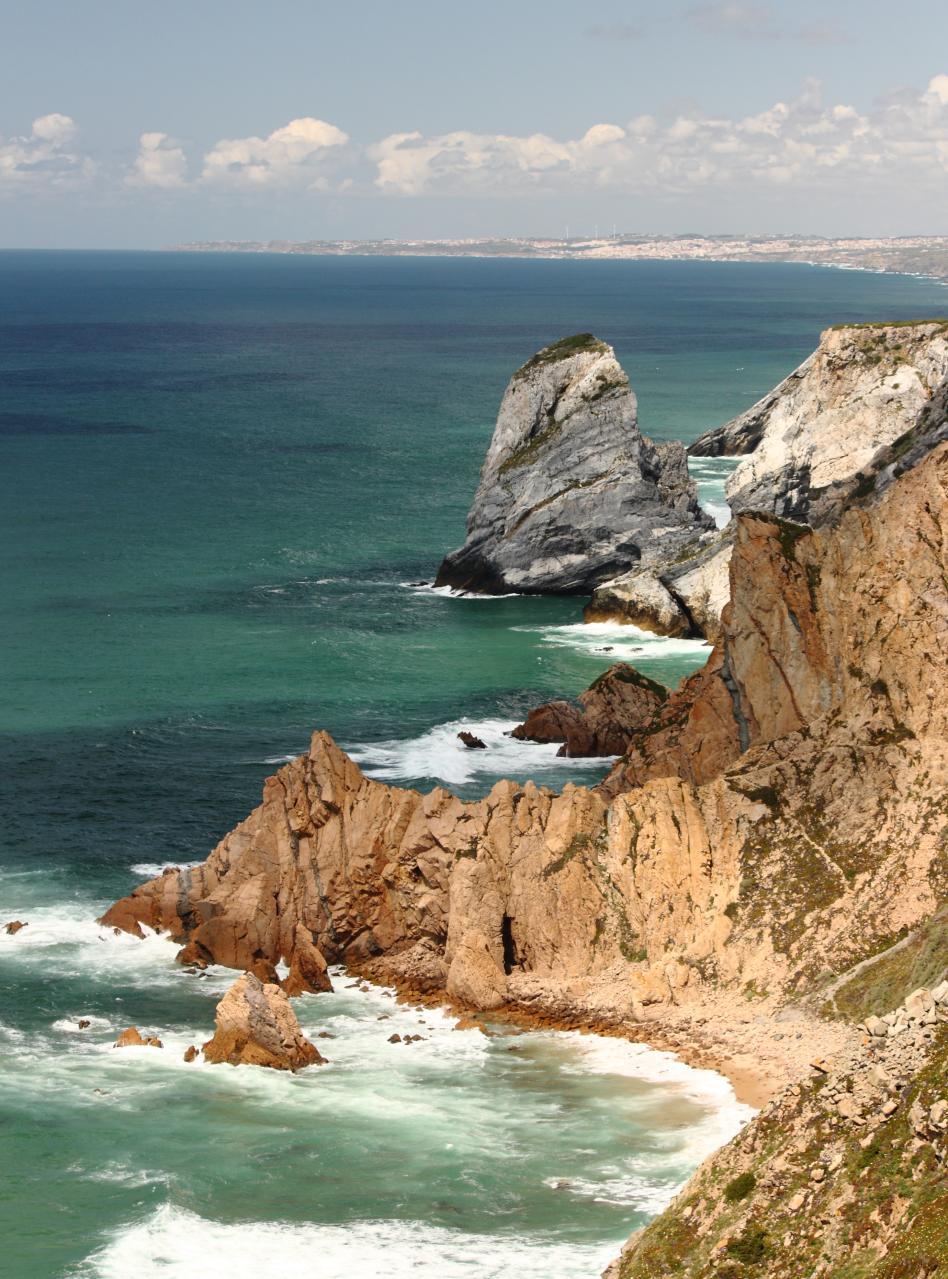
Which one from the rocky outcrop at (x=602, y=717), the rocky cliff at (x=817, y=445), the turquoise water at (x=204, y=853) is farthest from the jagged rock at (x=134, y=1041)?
the rocky cliff at (x=817, y=445)

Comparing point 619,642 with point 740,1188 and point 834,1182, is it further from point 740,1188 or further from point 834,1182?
point 834,1182

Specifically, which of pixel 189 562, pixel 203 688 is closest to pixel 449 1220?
pixel 203 688

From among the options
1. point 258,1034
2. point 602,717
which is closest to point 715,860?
point 258,1034

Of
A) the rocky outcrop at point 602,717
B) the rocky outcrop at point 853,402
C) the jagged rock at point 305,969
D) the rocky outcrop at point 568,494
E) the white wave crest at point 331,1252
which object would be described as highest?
the rocky outcrop at point 853,402

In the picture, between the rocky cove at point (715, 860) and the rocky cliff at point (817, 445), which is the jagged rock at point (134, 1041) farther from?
the rocky cliff at point (817, 445)

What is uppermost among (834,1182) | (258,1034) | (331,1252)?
(834,1182)

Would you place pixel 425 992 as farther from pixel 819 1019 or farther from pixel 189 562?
pixel 189 562
